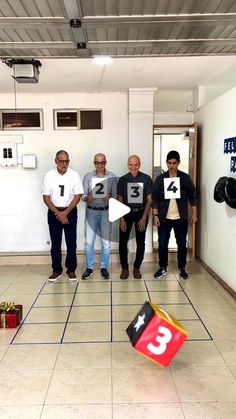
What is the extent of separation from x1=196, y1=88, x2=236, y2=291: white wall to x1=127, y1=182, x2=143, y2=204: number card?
34.5 inches

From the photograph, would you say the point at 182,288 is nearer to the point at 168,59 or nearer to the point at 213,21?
the point at 168,59

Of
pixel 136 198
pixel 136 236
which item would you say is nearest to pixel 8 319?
pixel 136 236

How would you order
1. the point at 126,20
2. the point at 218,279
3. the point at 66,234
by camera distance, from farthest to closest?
the point at 66,234 < the point at 218,279 < the point at 126,20

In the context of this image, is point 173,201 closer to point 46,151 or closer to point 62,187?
point 62,187

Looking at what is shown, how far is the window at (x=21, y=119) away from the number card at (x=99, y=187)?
1.33 m

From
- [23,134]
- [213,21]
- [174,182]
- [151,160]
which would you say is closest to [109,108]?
[151,160]

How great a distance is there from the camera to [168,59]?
3.60m

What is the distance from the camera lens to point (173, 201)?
4312 millimetres

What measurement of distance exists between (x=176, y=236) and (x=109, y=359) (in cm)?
221

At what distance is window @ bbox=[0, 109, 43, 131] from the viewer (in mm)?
5074

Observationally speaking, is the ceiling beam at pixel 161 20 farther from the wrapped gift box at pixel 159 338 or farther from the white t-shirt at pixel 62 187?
the white t-shirt at pixel 62 187

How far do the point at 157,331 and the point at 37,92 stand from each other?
13.0 feet

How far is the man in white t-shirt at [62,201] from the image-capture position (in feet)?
14.1

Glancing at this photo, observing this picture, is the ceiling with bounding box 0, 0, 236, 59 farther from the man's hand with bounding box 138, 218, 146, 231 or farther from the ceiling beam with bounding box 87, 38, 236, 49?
the man's hand with bounding box 138, 218, 146, 231
